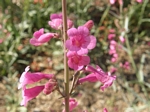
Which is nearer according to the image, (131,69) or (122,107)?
(122,107)

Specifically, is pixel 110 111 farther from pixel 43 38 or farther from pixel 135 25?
pixel 43 38

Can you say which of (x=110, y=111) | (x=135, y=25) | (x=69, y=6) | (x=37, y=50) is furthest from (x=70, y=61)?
(x=135, y=25)

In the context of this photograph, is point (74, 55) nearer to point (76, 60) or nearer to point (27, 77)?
point (76, 60)

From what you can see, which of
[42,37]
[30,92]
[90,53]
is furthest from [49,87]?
[90,53]

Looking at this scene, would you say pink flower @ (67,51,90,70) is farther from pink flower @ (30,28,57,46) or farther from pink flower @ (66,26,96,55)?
pink flower @ (30,28,57,46)

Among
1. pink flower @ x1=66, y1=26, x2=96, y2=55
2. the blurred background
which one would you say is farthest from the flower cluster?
the blurred background

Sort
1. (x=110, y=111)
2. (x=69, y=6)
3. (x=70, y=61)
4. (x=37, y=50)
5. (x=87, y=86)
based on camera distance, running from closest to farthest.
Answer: (x=70, y=61)
(x=110, y=111)
(x=87, y=86)
(x=37, y=50)
(x=69, y=6)

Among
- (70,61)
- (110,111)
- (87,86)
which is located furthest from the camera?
(87,86)

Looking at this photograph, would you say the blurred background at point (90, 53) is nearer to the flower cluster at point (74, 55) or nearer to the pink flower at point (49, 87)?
the flower cluster at point (74, 55)
